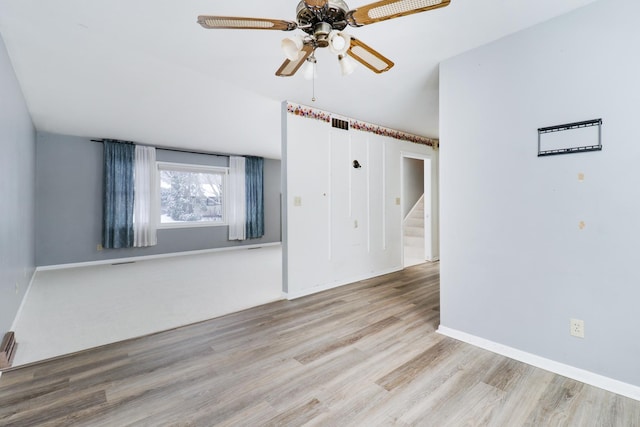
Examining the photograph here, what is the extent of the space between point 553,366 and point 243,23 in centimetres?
290

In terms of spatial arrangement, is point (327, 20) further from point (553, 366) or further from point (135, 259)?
point (135, 259)

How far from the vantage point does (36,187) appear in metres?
5.07

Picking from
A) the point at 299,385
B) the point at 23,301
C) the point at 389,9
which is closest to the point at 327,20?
the point at 389,9

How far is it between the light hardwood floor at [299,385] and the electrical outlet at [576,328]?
1.00 feet

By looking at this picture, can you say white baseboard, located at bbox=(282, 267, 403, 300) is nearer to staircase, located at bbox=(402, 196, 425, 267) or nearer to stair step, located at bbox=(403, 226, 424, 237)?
staircase, located at bbox=(402, 196, 425, 267)

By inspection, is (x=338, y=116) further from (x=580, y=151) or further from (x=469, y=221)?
(x=580, y=151)

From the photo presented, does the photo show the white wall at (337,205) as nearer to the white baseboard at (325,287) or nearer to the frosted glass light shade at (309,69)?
the white baseboard at (325,287)

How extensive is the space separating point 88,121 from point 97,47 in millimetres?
2769

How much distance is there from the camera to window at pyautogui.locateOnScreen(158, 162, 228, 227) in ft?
21.1

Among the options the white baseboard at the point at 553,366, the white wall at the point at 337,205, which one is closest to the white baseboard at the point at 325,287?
the white wall at the point at 337,205

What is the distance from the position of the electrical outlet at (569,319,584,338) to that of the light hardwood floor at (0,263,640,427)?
0.30 metres

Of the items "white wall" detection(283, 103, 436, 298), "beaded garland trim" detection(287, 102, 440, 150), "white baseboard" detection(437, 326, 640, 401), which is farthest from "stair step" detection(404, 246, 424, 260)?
"white baseboard" detection(437, 326, 640, 401)

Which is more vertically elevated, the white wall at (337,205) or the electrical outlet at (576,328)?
the white wall at (337,205)

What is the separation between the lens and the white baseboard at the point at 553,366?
68.7 inches
